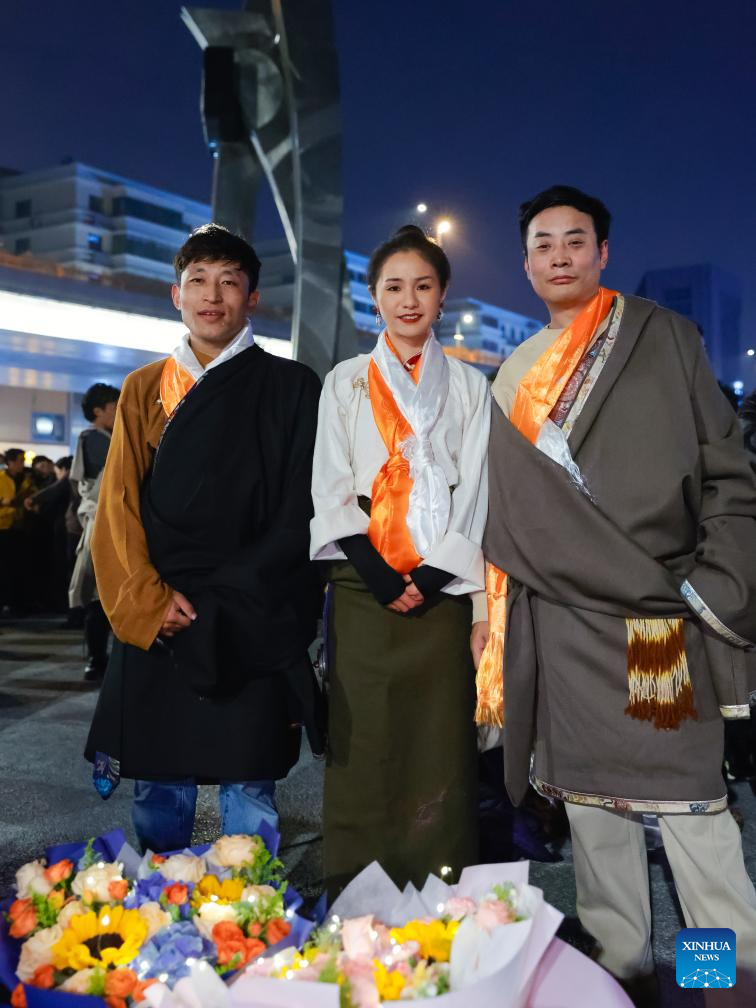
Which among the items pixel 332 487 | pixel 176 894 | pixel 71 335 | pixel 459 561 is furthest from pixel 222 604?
pixel 71 335

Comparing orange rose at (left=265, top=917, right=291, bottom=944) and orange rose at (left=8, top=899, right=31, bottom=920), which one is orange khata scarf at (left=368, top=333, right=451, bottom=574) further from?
orange rose at (left=8, top=899, right=31, bottom=920)

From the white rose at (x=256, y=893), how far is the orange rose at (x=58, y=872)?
0.34 metres

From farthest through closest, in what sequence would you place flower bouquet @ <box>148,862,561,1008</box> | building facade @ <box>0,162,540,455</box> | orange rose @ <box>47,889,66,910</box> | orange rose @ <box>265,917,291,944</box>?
building facade @ <box>0,162,540,455</box>, orange rose @ <box>47,889,66,910</box>, orange rose @ <box>265,917,291,944</box>, flower bouquet @ <box>148,862,561,1008</box>

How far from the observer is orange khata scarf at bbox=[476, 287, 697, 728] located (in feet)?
6.30

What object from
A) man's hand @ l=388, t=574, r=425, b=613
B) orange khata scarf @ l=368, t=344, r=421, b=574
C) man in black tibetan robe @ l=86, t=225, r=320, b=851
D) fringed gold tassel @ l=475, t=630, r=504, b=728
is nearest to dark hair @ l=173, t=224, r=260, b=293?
man in black tibetan robe @ l=86, t=225, r=320, b=851

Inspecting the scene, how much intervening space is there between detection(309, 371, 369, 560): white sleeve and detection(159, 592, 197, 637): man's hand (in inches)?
13.5

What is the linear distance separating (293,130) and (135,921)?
8555 millimetres

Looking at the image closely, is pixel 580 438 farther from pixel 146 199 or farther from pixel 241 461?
pixel 146 199

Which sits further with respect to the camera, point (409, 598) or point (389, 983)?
point (409, 598)

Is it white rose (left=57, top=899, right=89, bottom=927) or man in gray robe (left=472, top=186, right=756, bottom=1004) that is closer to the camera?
white rose (left=57, top=899, right=89, bottom=927)

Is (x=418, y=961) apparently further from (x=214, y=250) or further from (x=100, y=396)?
(x=100, y=396)

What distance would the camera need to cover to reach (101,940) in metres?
1.38

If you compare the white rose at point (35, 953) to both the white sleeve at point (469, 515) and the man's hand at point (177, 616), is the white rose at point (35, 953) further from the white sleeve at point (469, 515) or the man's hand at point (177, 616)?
the white sleeve at point (469, 515)

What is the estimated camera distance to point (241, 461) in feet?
7.50
